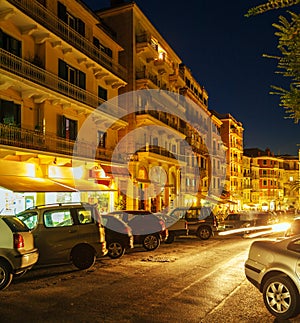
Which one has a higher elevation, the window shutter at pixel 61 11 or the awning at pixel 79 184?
the window shutter at pixel 61 11

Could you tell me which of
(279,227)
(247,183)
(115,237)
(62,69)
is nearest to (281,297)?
(115,237)

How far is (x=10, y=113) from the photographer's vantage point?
61.9ft

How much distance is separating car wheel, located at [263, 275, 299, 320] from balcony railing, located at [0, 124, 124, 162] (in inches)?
520

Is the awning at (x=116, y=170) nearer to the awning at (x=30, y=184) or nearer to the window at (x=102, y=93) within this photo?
the window at (x=102, y=93)

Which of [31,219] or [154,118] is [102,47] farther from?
[31,219]

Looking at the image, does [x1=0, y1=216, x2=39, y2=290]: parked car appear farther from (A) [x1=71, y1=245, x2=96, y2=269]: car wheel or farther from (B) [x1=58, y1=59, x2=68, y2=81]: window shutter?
(B) [x1=58, y1=59, x2=68, y2=81]: window shutter

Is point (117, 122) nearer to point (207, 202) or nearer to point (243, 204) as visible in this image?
point (207, 202)

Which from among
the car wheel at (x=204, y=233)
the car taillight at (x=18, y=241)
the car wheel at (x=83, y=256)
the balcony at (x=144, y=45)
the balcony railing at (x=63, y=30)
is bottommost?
the car wheel at (x=204, y=233)

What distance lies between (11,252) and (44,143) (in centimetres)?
1137

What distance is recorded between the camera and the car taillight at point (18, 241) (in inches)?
386

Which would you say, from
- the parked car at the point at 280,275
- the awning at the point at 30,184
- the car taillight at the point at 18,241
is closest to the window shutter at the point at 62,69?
the awning at the point at 30,184

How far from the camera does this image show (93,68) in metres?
26.1

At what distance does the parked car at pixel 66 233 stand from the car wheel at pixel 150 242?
4.66 metres

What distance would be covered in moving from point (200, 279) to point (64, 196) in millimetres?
13451
